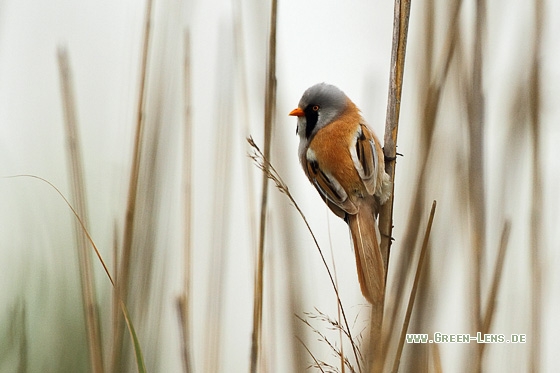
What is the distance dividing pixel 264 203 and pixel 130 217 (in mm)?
295

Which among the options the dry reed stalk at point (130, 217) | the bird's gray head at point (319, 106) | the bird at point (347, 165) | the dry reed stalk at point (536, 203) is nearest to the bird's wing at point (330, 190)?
the bird at point (347, 165)

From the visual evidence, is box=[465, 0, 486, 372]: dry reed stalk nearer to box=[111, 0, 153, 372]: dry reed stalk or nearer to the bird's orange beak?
the bird's orange beak

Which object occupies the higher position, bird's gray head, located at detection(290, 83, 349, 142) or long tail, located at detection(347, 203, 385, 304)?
bird's gray head, located at detection(290, 83, 349, 142)

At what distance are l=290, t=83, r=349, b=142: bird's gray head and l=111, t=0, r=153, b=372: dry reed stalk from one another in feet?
2.18

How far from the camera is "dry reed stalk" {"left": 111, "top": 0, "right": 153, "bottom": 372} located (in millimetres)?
1188

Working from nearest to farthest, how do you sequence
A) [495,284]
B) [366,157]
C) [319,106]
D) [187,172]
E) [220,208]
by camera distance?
1. [495,284]
2. [187,172]
3. [220,208]
4. [366,157]
5. [319,106]

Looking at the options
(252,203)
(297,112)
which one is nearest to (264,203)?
(252,203)

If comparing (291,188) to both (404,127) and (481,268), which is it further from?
(481,268)

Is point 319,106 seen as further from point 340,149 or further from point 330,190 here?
point 330,190

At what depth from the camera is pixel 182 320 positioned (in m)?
1.06

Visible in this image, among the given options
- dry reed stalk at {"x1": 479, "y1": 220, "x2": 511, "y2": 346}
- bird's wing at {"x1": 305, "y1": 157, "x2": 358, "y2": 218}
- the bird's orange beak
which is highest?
the bird's orange beak

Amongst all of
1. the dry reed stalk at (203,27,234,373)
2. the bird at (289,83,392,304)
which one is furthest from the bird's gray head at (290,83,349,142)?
the dry reed stalk at (203,27,234,373)

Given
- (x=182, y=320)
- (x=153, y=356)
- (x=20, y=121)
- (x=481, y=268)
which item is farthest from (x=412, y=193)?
(x=20, y=121)

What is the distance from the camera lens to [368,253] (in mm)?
1440
